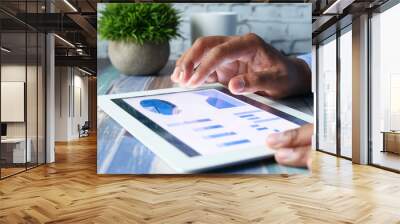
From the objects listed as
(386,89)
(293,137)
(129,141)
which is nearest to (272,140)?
(293,137)

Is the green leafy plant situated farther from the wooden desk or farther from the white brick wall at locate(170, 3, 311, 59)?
the wooden desk

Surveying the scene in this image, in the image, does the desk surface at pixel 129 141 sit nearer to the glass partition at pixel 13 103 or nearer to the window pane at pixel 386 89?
the glass partition at pixel 13 103

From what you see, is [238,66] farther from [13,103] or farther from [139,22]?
[13,103]

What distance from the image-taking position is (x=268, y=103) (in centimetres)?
551

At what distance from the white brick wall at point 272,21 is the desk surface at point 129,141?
1.96 ft

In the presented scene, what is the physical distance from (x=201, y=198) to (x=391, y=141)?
13.1 feet

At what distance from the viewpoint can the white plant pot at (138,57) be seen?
5.43m

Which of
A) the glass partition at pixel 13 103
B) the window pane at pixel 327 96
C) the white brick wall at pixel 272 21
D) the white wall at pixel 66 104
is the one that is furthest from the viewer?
the white wall at pixel 66 104

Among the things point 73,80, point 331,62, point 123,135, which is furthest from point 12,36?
point 73,80

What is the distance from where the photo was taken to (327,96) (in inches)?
413

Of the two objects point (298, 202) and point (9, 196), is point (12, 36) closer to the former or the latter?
point (9, 196)

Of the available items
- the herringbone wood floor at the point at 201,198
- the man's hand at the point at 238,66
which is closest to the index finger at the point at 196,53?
the man's hand at the point at 238,66

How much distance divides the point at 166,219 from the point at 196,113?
1.90 metres

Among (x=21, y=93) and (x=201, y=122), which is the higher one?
(x=21, y=93)
